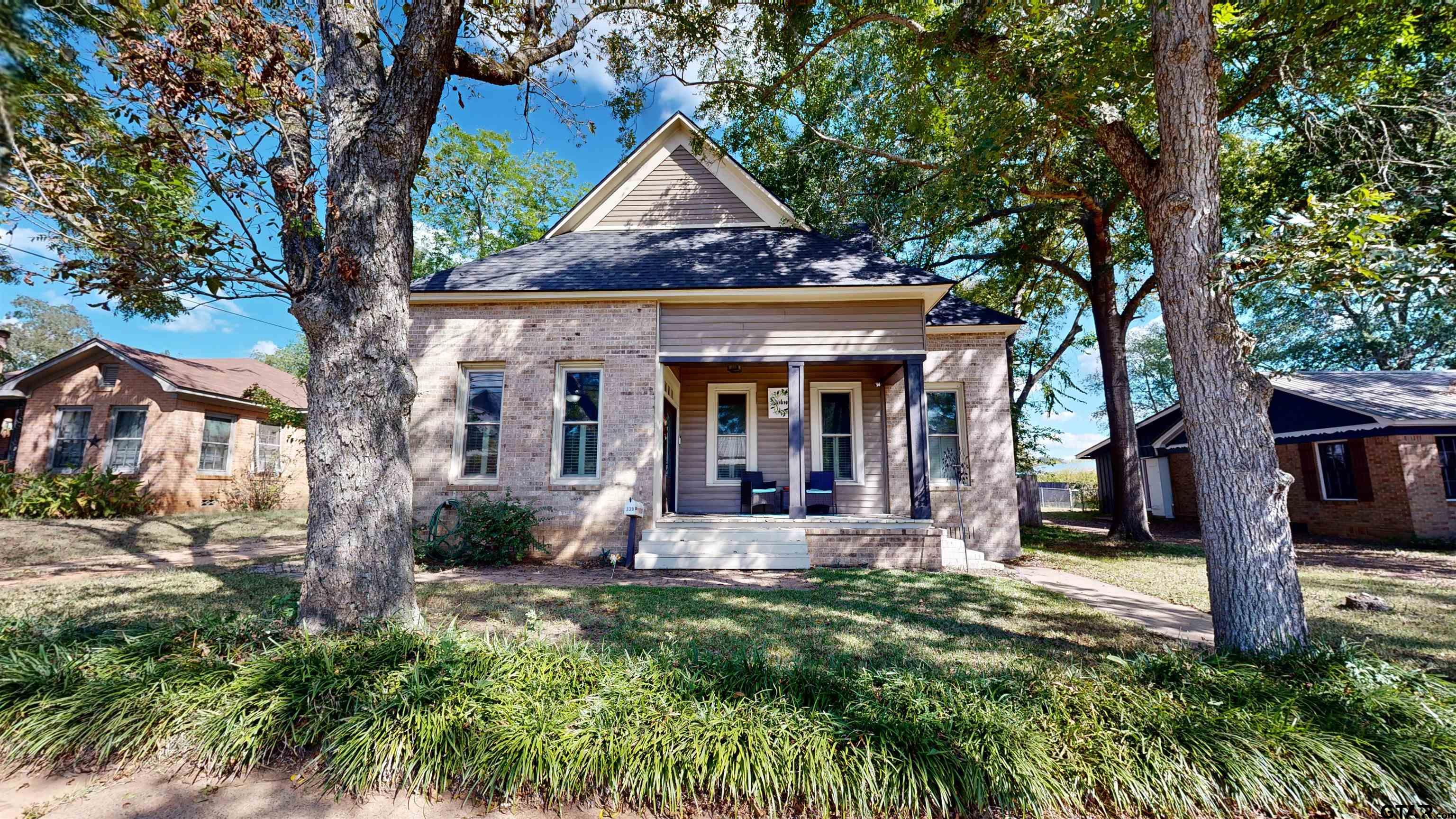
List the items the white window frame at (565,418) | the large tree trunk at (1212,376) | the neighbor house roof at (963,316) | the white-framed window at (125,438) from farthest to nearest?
1. the white-framed window at (125,438)
2. the neighbor house roof at (963,316)
3. the white window frame at (565,418)
4. the large tree trunk at (1212,376)

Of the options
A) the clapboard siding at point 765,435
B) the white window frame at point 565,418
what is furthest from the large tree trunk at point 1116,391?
the white window frame at point 565,418

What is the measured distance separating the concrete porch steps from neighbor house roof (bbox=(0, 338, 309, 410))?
1076cm

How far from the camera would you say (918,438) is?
361 inches

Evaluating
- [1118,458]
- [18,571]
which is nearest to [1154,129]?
[1118,458]

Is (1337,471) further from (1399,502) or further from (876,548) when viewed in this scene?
(876,548)

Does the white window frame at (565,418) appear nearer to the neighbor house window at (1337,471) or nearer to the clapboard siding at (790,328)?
the clapboard siding at (790,328)

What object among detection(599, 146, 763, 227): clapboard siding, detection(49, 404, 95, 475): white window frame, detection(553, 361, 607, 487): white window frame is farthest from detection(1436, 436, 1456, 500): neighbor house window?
detection(49, 404, 95, 475): white window frame

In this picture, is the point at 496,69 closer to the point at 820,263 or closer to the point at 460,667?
the point at 460,667

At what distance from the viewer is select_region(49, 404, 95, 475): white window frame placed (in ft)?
47.5

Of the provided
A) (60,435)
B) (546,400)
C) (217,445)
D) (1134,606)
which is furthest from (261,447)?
(1134,606)

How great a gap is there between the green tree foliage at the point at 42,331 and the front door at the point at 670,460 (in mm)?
47513

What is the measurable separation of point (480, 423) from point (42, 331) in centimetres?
5148

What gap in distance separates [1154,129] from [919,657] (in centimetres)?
1192

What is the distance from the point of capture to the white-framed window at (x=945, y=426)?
1071 cm
